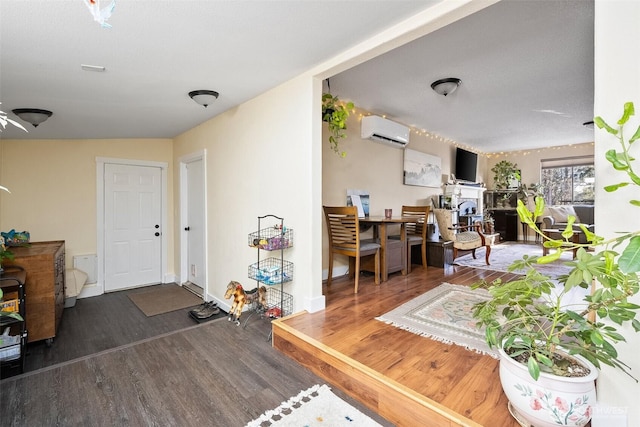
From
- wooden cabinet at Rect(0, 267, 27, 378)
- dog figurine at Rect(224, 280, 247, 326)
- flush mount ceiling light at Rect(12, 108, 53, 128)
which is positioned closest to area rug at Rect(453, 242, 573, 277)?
dog figurine at Rect(224, 280, 247, 326)

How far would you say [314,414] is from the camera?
1656 mm

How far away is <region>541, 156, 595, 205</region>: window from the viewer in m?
7.04

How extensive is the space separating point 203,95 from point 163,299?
292cm

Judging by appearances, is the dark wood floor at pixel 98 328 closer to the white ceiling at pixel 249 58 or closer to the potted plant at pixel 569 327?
the white ceiling at pixel 249 58

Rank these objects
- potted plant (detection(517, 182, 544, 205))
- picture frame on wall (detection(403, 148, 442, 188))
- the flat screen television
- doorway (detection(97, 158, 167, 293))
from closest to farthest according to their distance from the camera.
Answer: doorway (detection(97, 158, 167, 293))
picture frame on wall (detection(403, 148, 442, 188))
the flat screen television
potted plant (detection(517, 182, 544, 205))

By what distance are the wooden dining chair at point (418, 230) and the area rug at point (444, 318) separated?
98cm

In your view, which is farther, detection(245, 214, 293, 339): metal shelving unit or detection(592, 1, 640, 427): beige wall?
detection(245, 214, 293, 339): metal shelving unit

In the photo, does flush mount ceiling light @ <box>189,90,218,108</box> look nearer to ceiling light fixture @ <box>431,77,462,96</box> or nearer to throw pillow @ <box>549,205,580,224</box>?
ceiling light fixture @ <box>431,77,462,96</box>

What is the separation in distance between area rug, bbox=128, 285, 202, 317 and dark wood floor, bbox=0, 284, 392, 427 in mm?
919

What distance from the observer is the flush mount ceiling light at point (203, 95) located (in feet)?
9.09

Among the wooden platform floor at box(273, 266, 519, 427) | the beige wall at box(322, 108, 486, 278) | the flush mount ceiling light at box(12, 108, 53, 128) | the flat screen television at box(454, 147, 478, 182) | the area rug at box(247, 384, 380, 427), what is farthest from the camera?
the flat screen television at box(454, 147, 478, 182)

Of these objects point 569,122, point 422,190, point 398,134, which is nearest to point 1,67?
point 398,134

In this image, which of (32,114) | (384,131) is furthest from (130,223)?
(384,131)

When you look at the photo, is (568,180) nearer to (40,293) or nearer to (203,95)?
(203,95)
